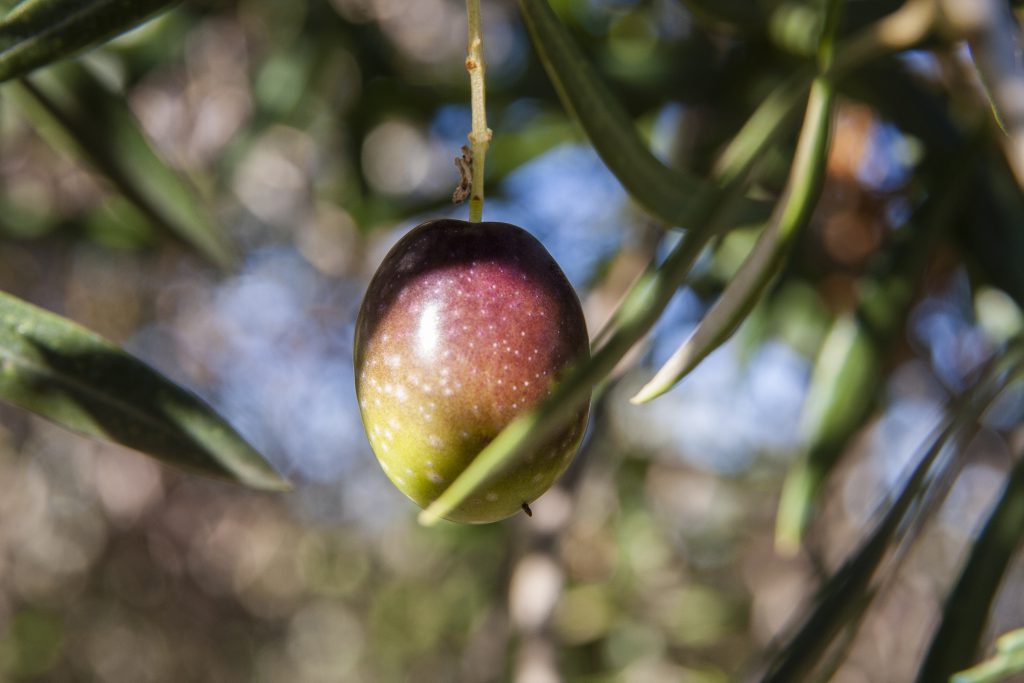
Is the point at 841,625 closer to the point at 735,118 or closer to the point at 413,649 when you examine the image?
the point at 735,118

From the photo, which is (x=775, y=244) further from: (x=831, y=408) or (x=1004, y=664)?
(x=831, y=408)

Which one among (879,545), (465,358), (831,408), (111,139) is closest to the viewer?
(465,358)

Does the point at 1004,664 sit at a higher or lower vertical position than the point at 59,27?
lower

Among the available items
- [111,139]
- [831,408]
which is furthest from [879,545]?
[111,139]

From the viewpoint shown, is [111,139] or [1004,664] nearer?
[1004,664]

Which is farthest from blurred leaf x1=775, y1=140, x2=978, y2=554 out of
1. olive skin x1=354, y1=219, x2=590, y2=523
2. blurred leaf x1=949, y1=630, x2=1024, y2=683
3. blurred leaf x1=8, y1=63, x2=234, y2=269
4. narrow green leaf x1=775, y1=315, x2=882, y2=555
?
blurred leaf x1=8, y1=63, x2=234, y2=269

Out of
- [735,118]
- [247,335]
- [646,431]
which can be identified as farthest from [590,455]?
[247,335]

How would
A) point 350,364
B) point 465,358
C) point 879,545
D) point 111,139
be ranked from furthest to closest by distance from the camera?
1. point 350,364
2. point 111,139
3. point 879,545
4. point 465,358

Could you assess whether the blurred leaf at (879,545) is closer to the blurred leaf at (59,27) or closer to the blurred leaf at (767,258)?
the blurred leaf at (767,258)
